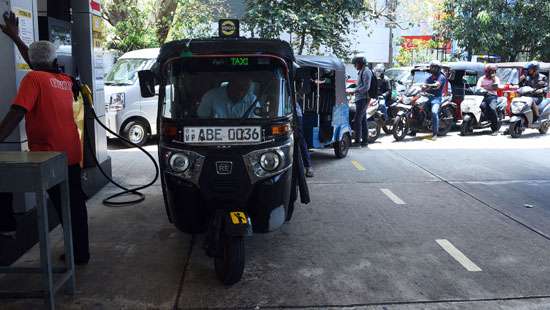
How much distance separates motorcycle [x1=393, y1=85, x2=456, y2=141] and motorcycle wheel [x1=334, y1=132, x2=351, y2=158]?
8.49 ft

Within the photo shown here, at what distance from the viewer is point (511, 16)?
65.2ft

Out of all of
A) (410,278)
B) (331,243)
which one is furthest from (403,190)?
(410,278)

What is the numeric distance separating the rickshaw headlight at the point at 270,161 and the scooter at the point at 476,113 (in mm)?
10308

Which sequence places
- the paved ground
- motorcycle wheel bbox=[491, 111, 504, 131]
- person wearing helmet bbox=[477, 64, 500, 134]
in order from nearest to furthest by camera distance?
the paved ground < person wearing helmet bbox=[477, 64, 500, 134] < motorcycle wheel bbox=[491, 111, 504, 131]

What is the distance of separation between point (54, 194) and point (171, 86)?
1381mm

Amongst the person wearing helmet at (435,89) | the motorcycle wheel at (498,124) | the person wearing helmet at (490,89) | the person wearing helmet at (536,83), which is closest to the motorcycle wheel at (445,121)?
the person wearing helmet at (435,89)

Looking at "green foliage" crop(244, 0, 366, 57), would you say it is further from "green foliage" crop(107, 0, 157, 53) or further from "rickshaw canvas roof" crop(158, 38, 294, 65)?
"rickshaw canvas roof" crop(158, 38, 294, 65)

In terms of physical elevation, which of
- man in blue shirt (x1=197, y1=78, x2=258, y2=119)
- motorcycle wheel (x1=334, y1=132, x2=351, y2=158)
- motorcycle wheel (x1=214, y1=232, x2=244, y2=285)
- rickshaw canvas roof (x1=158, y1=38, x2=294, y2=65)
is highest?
rickshaw canvas roof (x1=158, y1=38, x2=294, y2=65)

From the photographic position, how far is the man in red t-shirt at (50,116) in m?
4.24

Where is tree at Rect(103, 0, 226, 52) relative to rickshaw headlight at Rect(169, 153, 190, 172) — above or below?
above

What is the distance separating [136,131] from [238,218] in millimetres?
7650

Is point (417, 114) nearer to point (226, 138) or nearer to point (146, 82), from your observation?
point (146, 82)

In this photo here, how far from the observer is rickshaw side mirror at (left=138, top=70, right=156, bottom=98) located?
5266mm

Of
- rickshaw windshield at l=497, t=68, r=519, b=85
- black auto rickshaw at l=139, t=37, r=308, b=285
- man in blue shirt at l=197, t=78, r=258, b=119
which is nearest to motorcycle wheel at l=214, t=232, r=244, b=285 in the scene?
black auto rickshaw at l=139, t=37, r=308, b=285
